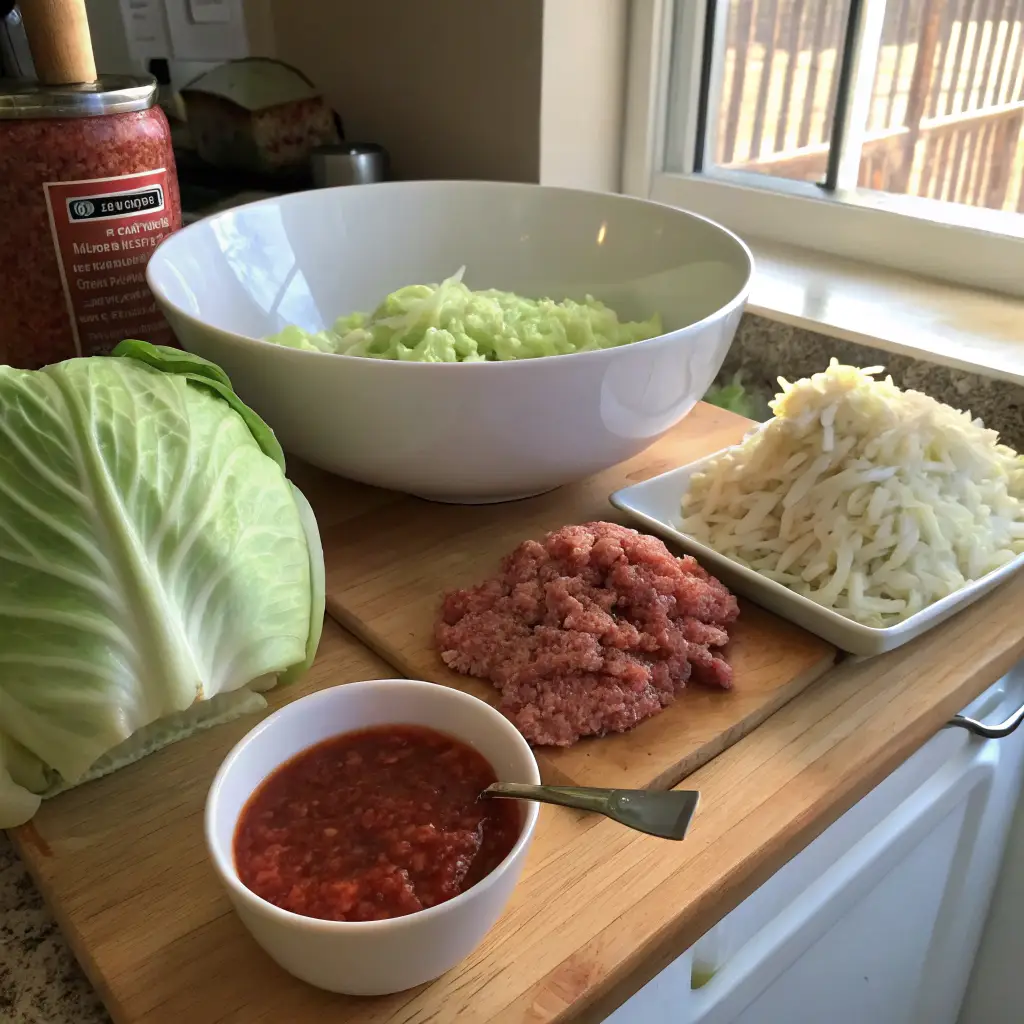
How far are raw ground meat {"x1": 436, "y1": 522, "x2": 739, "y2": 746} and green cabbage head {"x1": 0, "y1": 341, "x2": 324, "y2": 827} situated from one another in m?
0.15

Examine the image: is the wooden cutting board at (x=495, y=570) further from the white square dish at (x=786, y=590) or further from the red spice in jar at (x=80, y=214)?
the red spice in jar at (x=80, y=214)

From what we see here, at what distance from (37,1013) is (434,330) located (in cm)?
63

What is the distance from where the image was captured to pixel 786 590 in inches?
32.1

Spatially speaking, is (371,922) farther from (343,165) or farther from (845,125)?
(845,125)

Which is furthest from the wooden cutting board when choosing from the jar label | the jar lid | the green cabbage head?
the jar lid

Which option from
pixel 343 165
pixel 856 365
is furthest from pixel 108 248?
pixel 856 365

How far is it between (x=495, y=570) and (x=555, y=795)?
0.36m

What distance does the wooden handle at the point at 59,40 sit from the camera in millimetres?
877

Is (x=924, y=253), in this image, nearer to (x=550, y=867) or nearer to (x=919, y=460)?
(x=919, y=460)

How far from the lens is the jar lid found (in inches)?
34.6

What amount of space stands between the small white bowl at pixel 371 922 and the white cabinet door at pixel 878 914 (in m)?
0.18

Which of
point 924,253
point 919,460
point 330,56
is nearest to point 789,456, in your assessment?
point 919,460

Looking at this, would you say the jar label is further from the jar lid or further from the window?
the window

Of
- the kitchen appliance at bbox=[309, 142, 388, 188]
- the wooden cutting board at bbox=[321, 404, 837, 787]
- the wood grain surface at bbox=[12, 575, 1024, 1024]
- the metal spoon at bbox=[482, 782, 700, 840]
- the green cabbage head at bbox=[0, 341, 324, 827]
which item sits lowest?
the wood grain surface at bbox=[12, 575, 1024, 1024]
